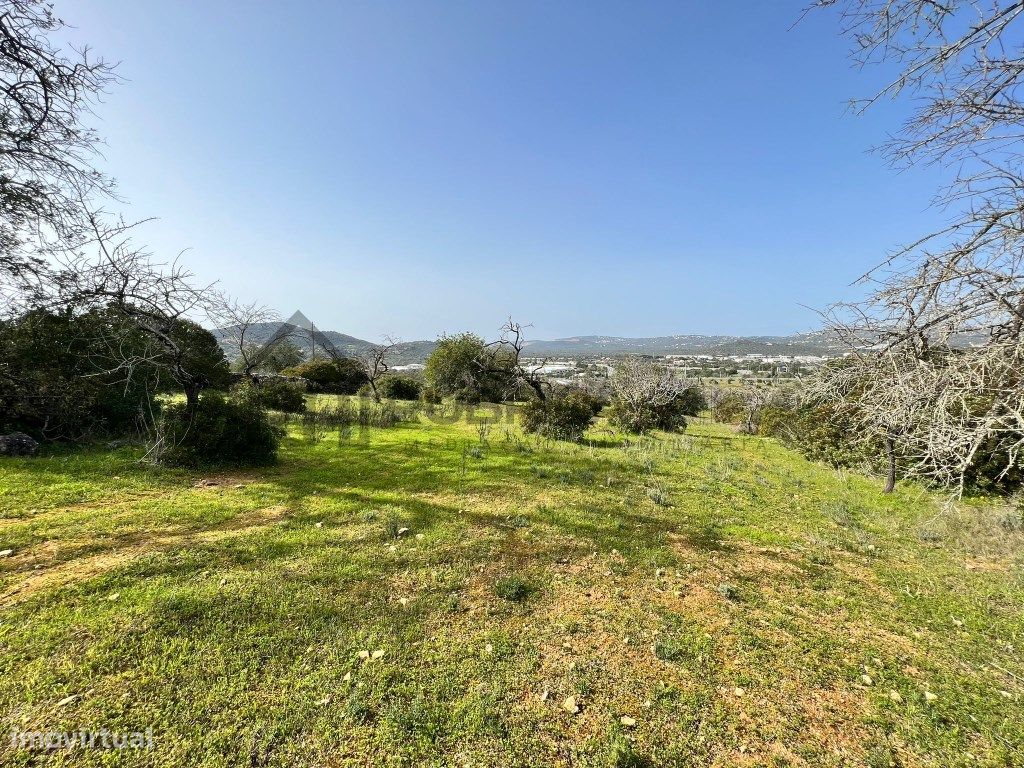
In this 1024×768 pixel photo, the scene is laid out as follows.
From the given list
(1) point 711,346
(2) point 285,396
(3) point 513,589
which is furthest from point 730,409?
(1) point 711,346

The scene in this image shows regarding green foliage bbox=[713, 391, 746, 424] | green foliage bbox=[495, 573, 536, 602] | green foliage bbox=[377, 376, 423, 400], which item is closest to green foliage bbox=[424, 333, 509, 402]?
green foliage bbox=[377, 376, 423, 400]

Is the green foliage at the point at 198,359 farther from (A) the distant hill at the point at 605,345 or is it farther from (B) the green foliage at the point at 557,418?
(B) the green foliage at the point at 557,418

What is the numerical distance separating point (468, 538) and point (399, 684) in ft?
8.51

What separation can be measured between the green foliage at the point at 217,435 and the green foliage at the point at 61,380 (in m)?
1.01

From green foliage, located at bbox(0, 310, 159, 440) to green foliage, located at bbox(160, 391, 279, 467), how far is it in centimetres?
101

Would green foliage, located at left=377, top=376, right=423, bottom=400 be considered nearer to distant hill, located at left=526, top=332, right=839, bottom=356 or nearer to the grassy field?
distant hill, located at left=526, top=332, right=839, bottom=356

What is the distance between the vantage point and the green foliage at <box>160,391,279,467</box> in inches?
332

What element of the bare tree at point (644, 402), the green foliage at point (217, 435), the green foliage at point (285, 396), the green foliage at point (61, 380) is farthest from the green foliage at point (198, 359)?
the bare tree at point (644, 402)

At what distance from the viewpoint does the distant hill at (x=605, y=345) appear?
4.53 m

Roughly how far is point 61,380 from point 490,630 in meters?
11.9

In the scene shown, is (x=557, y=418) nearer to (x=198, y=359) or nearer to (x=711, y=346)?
(x=198, y=359)

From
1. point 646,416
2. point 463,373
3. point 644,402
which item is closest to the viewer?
point 646,416

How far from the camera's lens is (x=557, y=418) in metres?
16.4

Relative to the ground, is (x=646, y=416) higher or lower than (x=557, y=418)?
lower
